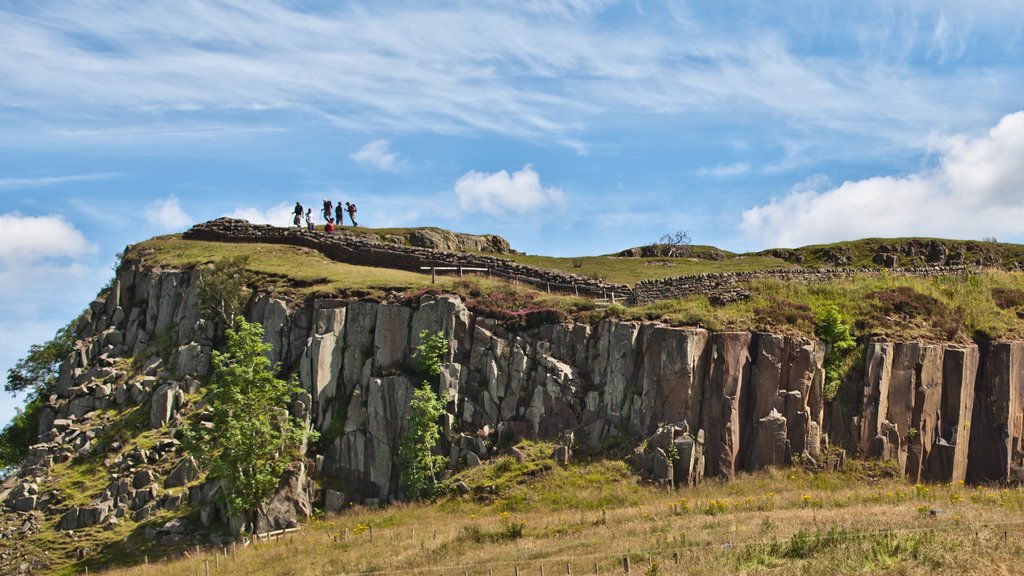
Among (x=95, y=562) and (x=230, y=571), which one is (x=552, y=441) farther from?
(x=95, y=562)

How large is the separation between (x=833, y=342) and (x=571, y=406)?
10322mm

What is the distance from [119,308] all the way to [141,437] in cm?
1272

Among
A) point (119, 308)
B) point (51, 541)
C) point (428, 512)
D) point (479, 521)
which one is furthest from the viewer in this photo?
point (119, 308)

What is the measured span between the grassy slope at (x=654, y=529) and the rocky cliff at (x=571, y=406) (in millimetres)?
1361

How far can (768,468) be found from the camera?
32656 mm

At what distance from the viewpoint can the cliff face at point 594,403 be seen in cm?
3347

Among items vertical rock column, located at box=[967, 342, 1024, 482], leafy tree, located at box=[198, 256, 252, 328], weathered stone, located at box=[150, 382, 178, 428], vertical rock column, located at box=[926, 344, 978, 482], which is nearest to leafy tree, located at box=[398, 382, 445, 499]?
weathered stone, located at box=[150, 382, 178, 428]

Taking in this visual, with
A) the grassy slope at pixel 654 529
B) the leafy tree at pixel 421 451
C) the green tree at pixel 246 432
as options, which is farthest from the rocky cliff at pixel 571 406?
the grassy slope at pixel 654 529

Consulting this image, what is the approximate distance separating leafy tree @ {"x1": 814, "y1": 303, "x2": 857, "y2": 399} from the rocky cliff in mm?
459

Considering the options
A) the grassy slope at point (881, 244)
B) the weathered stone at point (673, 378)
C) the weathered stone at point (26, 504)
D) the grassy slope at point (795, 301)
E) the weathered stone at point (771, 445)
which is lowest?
the weathered stone at point (26, 504)

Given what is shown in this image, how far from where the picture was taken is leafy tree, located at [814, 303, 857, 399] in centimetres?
3472

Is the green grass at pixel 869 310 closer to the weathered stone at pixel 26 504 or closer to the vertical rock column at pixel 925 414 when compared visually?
the vertical rock column at pixel 925 414

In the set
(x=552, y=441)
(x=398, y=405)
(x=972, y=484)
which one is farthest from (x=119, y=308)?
(x=972, y=484)

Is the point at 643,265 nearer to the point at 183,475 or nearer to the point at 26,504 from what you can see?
the point at 183,475
